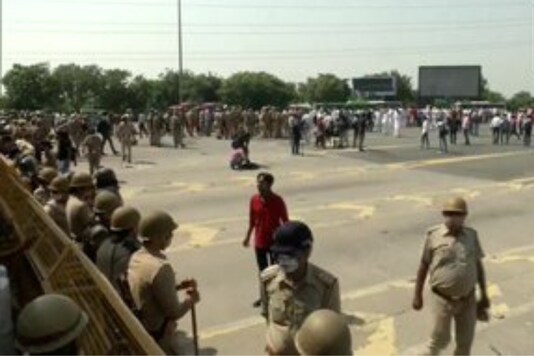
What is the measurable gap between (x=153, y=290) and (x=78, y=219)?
7.41ft

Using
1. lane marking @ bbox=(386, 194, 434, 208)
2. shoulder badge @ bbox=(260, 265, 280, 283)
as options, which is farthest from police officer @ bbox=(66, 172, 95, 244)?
lane marking @ bbox=(386, 194, 434, 208)

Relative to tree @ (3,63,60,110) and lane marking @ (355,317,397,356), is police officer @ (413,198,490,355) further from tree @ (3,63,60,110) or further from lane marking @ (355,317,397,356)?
tree @ (3,63,60,110)

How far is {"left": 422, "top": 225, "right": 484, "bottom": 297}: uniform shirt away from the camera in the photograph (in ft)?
22.2

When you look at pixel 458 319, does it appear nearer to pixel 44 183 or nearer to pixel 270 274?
pixel 270 274

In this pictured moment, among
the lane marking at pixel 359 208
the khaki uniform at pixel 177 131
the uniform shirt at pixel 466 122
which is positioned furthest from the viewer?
the uniform shirt at pixel 466 122

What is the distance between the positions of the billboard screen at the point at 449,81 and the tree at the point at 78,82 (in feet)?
120

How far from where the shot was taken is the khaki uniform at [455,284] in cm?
677

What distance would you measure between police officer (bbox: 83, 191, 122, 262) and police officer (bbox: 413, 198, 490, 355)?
8.85 feet

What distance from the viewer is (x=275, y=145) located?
32594 mm

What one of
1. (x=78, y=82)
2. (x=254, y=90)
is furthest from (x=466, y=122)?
(x=254, y=90)

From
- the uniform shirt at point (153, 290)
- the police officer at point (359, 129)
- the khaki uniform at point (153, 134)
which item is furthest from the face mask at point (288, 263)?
the khaki uniform at point (153, 134)

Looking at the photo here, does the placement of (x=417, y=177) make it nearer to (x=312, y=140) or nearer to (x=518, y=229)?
(x=518, y=229)

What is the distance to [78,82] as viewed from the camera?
91.4 metres

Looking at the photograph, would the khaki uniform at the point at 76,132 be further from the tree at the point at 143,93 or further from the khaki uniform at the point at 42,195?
the tree at the point at 143,93
